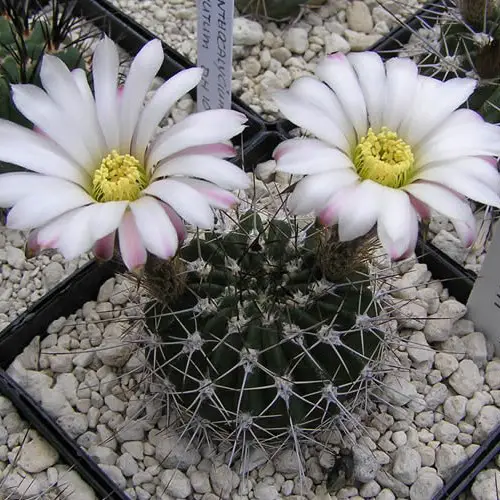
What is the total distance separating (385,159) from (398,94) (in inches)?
3.6

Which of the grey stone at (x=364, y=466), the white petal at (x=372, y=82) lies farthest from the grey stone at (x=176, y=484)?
the white petal at (x=372, y=82)

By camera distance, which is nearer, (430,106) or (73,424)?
(430,106)

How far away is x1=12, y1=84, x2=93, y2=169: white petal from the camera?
3.01 feet

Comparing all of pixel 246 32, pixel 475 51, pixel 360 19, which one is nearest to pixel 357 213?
pixel 475 51

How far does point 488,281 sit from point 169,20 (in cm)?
101

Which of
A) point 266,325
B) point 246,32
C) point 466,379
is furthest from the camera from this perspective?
point 246,32

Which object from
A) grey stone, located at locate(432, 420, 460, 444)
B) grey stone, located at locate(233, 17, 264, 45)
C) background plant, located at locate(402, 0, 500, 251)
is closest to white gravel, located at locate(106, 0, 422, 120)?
grey stone, located at locate(233, 17, 264, 45)

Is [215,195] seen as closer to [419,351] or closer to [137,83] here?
[137,83]

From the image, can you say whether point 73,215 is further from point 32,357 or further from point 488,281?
point 488,281

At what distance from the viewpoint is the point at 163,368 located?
116 centimetres

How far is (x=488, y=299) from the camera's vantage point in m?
1.37

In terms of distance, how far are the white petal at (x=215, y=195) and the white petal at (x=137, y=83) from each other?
15cm

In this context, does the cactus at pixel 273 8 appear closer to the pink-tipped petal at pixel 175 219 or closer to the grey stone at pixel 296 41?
the grey stone at pixel 296 41

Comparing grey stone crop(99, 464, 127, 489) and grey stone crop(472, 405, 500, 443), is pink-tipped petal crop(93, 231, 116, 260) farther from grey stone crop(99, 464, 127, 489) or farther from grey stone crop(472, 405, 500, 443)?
grey stone crop(472, 405, 500, 443)
